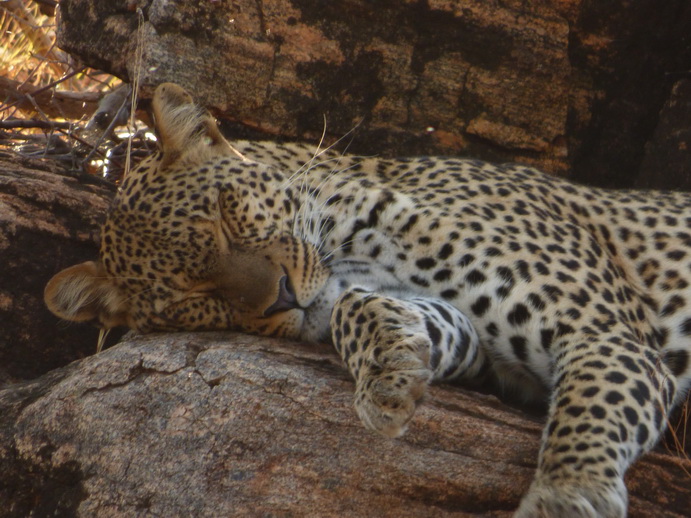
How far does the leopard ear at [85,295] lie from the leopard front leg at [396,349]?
1.24 meters

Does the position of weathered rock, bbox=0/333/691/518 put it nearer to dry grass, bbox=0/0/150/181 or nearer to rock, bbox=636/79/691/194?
dry grass, bbox=0/0/150/181

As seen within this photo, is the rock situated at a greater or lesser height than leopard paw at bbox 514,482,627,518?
greater

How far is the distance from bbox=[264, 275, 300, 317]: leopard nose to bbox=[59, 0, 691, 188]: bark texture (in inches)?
96.1

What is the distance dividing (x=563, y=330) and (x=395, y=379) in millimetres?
1070

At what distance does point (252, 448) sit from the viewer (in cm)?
373

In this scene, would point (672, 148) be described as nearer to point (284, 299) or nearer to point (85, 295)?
point (284, 299)

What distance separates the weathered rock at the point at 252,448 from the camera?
356 cm

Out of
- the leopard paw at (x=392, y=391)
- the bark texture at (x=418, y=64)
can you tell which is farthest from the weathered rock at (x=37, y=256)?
the leopard paw at (x=392, y=391)

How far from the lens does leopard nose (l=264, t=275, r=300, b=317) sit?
4141 mm

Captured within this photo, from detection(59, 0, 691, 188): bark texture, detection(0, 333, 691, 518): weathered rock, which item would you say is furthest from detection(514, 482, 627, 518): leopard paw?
detection(59, 0, 691, 188): bark texture

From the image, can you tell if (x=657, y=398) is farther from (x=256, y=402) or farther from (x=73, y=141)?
(x=73, y=141)

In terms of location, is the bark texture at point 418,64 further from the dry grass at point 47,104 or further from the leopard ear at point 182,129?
the leopard ear at point 182,129

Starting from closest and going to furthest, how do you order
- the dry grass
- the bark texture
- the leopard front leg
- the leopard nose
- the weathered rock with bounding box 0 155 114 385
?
the leopard front leg, the leopard nose, the weathered rock with bounding box 0 155 114 385, the bark texture, the dry grass

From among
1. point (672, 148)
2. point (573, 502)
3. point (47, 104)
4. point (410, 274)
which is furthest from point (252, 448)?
point (47, 104)
